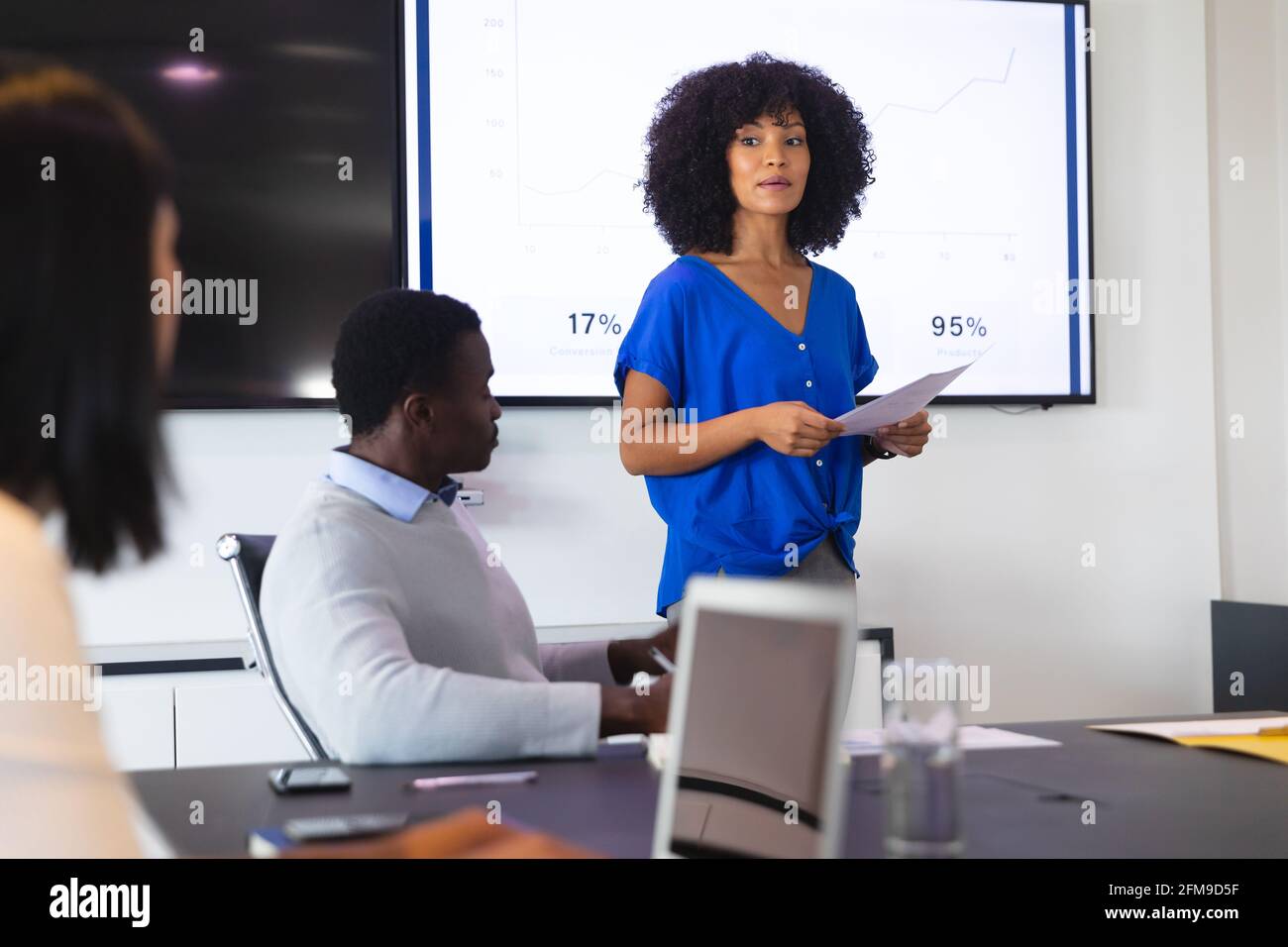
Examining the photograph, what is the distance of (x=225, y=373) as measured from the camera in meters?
2.83

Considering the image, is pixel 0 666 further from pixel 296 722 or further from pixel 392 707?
pixel 296 722

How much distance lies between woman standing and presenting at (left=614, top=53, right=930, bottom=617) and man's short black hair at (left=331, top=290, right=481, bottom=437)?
1.41 feet

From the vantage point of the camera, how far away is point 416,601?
1384 mm

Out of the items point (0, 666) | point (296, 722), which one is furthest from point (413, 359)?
point (0, 666)

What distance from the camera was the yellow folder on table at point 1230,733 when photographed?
1316 mm

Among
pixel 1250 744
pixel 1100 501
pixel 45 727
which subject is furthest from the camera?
pixel 1100 501

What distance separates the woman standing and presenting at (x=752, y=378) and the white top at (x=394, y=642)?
1.75 feet

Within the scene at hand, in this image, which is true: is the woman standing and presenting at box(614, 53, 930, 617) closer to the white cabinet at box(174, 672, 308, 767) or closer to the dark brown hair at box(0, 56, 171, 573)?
the white cabinet at box(174, 672, 308, 767)

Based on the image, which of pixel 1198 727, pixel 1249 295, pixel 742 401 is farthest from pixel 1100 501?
pixel 1198 727

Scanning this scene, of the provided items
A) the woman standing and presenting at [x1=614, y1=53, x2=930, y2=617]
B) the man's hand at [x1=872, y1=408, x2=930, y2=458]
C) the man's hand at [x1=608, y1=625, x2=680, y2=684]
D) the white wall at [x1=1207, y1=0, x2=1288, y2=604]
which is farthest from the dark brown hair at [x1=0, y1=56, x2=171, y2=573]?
the white wall at [x1=1207, y1=0, x2=1288, y2=604]

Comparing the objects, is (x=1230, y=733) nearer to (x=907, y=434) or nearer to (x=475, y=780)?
(x=907, y=434)

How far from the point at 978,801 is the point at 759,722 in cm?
43

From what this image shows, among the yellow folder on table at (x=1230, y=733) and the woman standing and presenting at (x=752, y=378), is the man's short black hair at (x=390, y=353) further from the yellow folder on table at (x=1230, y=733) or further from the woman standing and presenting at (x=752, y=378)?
the yellow folder on table at (x=1230, y=733)
